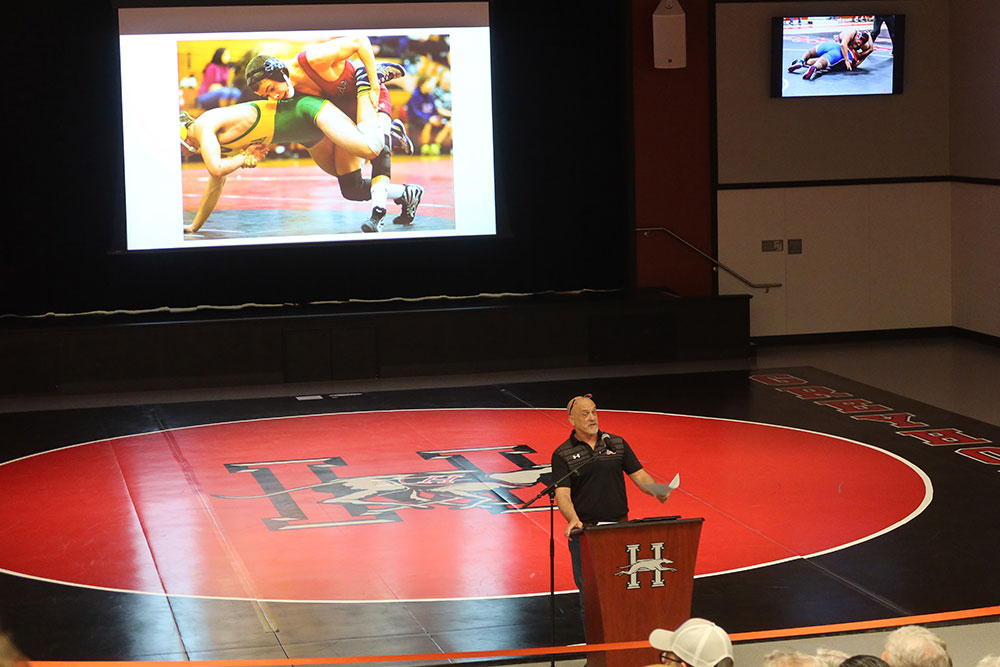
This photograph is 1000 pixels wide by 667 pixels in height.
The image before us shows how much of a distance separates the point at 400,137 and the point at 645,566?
28.8ft

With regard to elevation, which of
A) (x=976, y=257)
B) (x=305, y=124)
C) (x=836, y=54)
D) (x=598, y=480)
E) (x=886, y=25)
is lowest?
(x=598, y=480)

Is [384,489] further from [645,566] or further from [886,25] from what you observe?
[886,25]

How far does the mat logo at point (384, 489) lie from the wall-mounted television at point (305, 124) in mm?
4177

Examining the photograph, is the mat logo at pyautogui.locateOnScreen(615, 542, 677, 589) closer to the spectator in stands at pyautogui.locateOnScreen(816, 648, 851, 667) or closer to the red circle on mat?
the spectator in stands at pyautogui.locateOnScreen(816, 648, 851, 667)

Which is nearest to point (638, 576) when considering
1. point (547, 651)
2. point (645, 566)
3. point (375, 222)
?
point (645, 566)

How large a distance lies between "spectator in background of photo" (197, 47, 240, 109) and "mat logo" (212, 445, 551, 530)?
469 centimetres

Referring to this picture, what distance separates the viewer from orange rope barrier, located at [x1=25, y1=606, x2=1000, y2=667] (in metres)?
4.87

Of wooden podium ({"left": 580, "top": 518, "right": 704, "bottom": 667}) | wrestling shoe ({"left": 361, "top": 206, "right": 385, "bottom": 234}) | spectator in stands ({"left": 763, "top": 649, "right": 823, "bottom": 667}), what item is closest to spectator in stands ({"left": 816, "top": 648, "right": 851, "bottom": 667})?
spectator in stands ({"left": 763, "top": 649, "right": 823, "bottom": 667})

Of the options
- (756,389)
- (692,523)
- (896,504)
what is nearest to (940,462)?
(896,504)

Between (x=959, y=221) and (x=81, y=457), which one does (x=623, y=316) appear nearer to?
(x=959, y=221)

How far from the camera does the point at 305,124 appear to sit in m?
13.0

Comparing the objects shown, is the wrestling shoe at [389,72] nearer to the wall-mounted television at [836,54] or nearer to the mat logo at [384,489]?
the wall-mounted television at [836,54]

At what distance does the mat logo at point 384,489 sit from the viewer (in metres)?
8.07

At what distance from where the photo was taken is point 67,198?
1275cm
